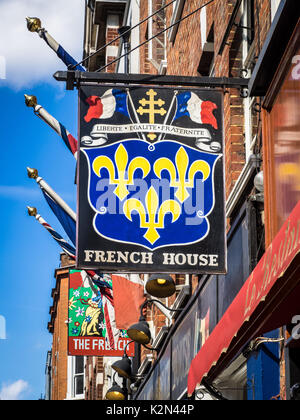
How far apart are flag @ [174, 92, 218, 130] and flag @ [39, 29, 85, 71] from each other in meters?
3.06

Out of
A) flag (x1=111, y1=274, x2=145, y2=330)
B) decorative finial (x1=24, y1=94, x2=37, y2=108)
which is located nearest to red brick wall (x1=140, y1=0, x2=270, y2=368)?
decorative finial (x1=24, y1=94, x2=37, y2=108)

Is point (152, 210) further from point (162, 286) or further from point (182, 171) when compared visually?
point (162, 286)

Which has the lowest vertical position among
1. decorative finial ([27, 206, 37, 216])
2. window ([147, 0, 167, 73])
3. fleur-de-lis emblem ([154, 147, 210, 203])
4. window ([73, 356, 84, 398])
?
fleur-de-lis emblem ([154, 147, 210, 203])

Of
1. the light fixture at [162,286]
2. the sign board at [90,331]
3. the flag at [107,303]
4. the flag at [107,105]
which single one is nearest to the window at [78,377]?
the sign board at [90,331]

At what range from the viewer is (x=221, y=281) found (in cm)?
1127

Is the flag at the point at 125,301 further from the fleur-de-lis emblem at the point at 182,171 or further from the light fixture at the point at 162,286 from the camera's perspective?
the fleur-de-lis emblem at the point at 182,171

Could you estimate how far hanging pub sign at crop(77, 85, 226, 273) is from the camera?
9.66m

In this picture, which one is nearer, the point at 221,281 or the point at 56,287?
the point at 221,281

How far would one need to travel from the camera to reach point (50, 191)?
1655 centimetres

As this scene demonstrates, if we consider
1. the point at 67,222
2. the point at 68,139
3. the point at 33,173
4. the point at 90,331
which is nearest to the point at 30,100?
the point at 68,139

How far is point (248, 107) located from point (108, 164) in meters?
2.42

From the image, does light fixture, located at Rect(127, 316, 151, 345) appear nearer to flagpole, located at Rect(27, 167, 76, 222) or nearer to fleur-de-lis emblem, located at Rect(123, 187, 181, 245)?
flagpole, located at Rect(27, 167, 76, 222)
